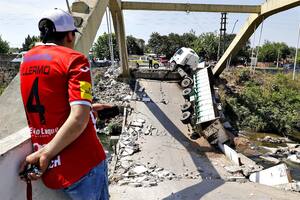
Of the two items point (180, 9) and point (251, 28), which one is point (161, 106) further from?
point (251, 28)

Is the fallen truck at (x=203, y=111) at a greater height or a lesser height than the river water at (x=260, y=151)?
greater

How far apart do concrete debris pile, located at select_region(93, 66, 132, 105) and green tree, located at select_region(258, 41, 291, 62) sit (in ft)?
200

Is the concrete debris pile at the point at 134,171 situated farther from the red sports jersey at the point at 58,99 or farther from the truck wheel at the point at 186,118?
the red sports jersey at the point at 58,99

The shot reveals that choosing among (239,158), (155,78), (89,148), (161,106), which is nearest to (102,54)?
(155,78)

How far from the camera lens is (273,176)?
9.09 m

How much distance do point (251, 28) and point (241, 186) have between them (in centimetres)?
1265

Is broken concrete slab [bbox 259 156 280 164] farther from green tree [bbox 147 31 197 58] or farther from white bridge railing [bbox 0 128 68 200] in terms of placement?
green tree [bbox 147 31 197 58]

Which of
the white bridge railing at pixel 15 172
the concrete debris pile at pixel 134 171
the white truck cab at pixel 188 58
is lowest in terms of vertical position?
the concrete debris pile at pixel 134 171

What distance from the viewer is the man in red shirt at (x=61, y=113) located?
2.20 m

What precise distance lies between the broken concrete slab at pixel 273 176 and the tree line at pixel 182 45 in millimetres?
40407

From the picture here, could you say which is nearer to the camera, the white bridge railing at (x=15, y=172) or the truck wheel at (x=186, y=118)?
the white bridge railing at (x=15, y=172)

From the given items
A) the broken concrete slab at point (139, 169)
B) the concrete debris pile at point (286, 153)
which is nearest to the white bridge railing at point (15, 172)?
the broken concrete slab at point (139, 169)

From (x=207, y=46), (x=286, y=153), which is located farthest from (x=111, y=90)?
(x=207, y=46)

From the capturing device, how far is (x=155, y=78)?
2158 centimetres
